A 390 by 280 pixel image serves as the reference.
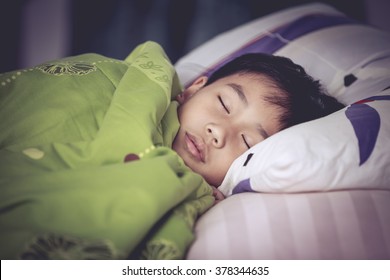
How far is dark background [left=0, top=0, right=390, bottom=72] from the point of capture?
170cm

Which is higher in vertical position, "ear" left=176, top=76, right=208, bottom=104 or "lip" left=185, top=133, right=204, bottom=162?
"ear" left=176, top=76, right=208, bottom=104

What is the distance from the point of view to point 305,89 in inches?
36.9

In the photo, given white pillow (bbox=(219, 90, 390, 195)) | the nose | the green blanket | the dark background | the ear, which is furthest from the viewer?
the dark background

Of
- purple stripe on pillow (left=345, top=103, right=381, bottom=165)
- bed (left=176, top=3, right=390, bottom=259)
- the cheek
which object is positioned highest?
purple stripe on pillow (left=345, top=103, right=381, bottom=165)

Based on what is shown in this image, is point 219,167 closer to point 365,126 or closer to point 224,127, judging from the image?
point 224,127

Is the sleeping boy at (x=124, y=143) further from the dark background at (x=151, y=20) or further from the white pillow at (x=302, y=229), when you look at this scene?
the dark background at (x=151, y=20)

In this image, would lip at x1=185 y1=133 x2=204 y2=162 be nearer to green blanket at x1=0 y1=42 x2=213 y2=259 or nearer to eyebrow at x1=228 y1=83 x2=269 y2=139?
green blanket at x1=0 y1=42 x2=213 y2=259

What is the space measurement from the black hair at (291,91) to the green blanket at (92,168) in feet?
0.81

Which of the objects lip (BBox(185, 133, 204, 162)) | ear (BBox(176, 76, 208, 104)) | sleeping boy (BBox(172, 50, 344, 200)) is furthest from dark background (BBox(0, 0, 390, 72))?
lip (BBox(185, 133, 204, 162))

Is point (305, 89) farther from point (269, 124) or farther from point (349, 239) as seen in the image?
point (349, 239)

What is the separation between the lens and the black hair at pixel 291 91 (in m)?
0.89

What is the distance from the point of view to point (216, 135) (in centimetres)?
83

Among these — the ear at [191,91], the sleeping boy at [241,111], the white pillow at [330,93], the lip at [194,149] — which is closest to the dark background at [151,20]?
the white pillow at [330,93]
